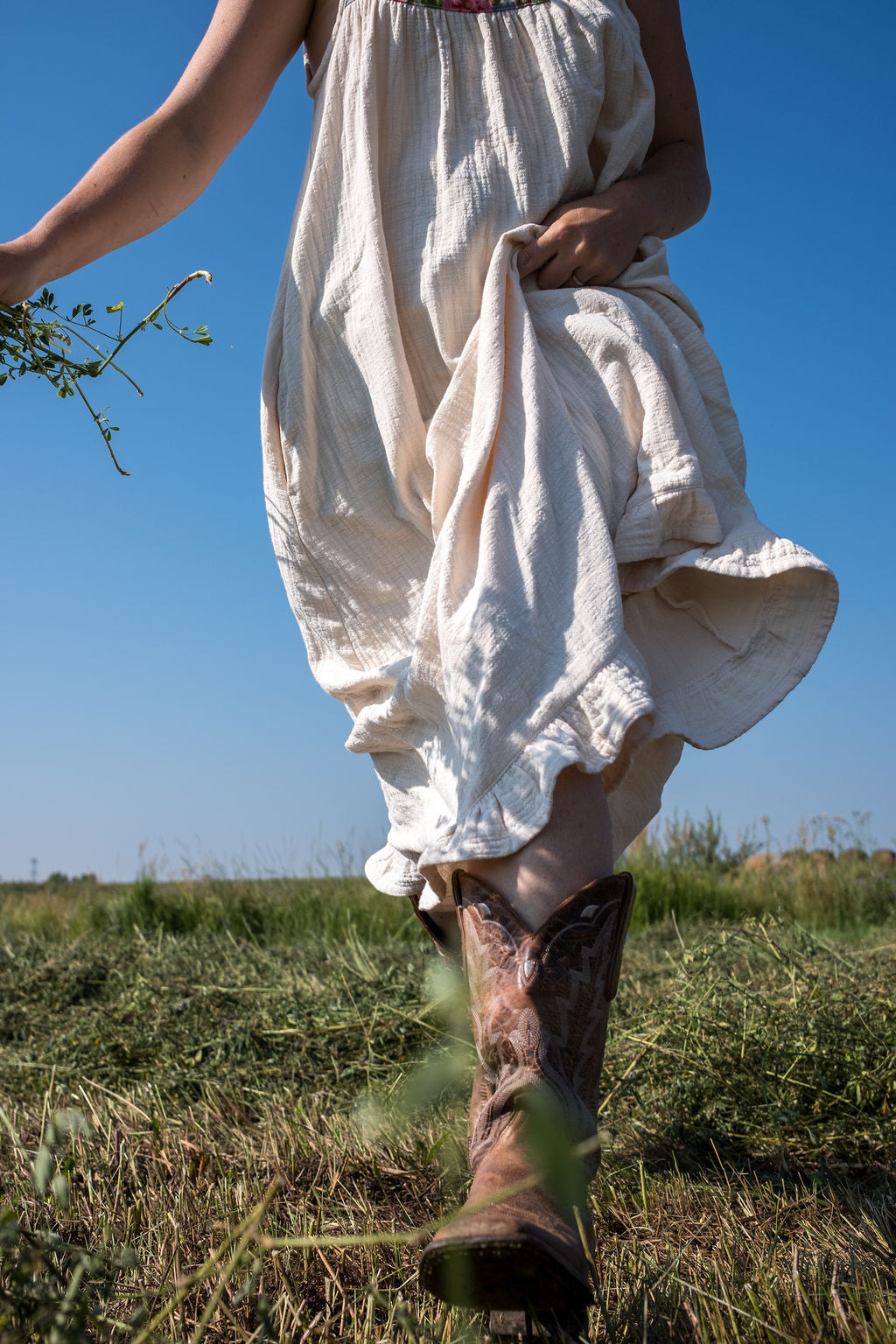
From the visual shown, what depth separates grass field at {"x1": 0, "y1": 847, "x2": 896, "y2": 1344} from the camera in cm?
116

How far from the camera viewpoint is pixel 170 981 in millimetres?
3645

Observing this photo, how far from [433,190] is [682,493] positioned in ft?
2.35

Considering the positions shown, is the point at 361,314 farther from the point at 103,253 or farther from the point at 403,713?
the point at 403,713

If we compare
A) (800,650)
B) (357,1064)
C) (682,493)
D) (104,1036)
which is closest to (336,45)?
(682,493)

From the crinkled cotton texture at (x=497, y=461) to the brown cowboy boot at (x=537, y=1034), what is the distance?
115 mm

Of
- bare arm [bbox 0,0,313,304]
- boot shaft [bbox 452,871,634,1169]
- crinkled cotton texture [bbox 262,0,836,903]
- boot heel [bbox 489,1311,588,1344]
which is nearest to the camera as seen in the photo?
boot heel [bbox 489,1311,588,1344]

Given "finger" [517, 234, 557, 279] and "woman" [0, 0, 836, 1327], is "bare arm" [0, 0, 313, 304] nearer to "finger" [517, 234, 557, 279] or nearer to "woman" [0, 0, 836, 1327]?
"woman" [0, 0, 836, 1327]

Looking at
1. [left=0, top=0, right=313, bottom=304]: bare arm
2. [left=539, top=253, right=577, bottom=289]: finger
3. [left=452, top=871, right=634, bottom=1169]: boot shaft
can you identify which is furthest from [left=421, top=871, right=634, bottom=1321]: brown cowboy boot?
[left=0, top=0, right=313, bottom=304]: bare arm

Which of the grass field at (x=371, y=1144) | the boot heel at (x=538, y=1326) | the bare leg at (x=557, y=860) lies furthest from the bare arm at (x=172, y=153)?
the boot heel at (x=538, y=1326)

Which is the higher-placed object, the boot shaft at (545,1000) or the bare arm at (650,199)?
the bare arm at (650,199)

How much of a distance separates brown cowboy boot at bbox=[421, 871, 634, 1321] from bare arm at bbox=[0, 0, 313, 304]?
1216 mm

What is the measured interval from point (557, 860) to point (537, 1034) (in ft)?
0.70

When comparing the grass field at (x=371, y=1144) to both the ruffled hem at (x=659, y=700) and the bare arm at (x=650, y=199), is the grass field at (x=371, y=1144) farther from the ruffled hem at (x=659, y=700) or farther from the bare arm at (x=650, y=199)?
the bare arm at (x=650, y=199)

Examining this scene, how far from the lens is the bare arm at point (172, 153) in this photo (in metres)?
1.73
